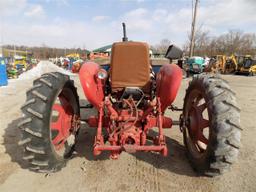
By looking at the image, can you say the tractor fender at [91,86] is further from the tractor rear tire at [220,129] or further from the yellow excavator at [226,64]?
the yellow excavator at [226,64]

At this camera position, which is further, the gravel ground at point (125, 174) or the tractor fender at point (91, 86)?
the tractor fender at point (91, 86)

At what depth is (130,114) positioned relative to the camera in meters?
3.16

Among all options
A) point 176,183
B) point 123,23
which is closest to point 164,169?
point 176,183

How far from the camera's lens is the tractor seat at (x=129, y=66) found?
10.8 feet

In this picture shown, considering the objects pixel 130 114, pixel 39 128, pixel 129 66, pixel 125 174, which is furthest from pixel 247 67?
pixel 39 128

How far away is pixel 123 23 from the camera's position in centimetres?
452

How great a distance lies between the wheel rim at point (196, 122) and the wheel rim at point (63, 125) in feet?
5.81

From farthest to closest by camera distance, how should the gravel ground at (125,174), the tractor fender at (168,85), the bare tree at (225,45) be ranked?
the bare tree at (225,45)
the tractor fender at (168,85)
the gravel ground at (125,174)

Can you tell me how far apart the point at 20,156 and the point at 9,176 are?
533mm

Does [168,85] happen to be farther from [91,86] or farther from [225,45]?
[225,45]

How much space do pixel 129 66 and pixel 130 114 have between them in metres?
0.72

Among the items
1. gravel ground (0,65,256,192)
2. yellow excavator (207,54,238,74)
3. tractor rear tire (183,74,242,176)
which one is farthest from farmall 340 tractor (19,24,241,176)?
yellow excavator (207,54,238,74)

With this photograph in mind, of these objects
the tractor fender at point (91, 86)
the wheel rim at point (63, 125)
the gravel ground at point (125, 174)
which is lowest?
the gravel ground at point (125, 174)

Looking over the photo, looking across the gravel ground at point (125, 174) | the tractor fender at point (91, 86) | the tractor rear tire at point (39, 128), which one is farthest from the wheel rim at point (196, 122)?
the tractor rear tire at point (39, 128)
